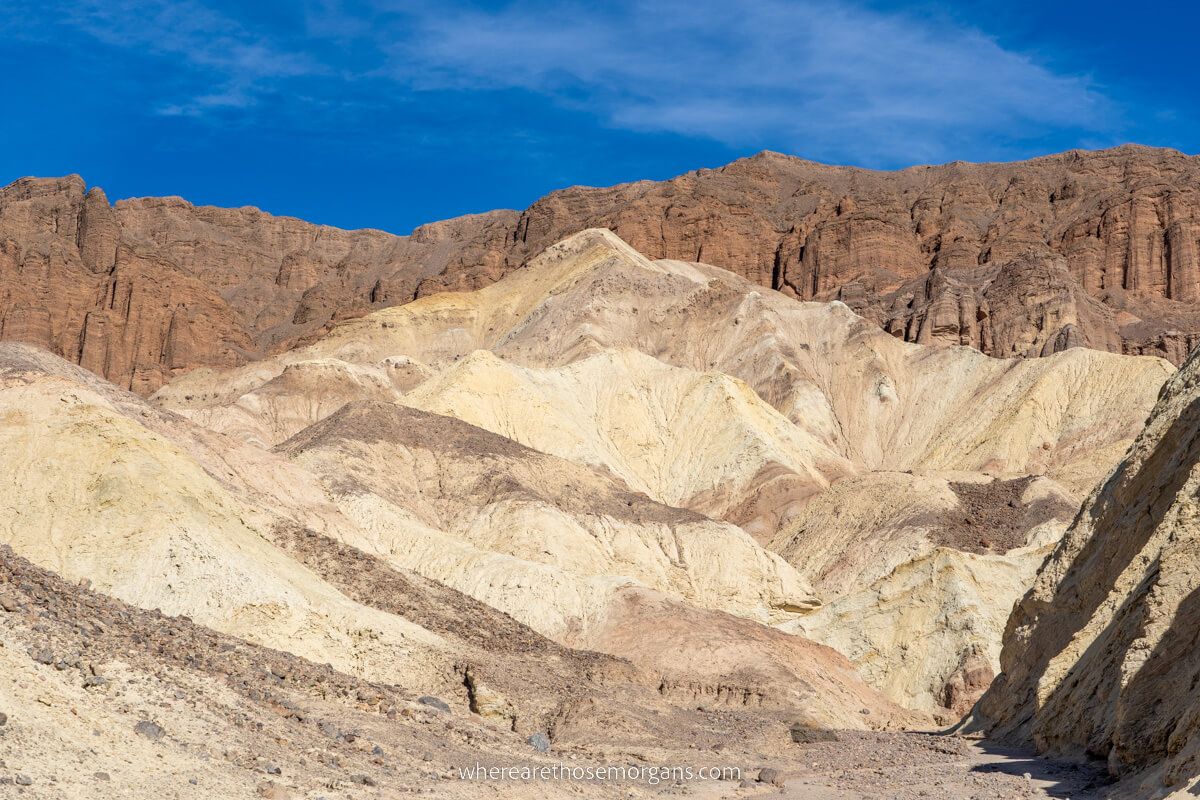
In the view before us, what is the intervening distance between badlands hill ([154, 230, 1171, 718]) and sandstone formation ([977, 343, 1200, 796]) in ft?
58.3

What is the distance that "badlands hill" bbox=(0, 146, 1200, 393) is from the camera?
4665 inches

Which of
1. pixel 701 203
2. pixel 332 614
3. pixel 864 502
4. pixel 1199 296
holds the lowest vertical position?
pixel 332 614

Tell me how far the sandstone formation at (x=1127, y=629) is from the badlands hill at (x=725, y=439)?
17.8m

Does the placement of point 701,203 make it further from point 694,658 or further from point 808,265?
point 694,658

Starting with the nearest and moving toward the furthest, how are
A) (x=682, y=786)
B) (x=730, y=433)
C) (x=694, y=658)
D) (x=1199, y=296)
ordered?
(x=682, y=786), (x=694, y=658), (x=730, y=433), (x=1199, y=296)

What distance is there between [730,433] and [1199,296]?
71.6 m

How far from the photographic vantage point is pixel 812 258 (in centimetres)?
14675

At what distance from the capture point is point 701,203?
504 feet

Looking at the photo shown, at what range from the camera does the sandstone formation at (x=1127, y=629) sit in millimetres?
18281

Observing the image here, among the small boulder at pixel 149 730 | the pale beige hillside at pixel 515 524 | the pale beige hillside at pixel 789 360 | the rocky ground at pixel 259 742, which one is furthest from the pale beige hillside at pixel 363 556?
the pale beige hillside at pixel 789 360

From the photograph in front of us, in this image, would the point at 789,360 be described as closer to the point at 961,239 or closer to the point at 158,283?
the point at 961,239

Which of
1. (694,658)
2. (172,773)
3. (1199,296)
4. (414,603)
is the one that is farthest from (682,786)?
(1199,296)

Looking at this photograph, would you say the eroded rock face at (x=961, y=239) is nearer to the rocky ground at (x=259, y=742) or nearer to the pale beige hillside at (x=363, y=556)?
the pale beige hillside at (x=363, y=556)

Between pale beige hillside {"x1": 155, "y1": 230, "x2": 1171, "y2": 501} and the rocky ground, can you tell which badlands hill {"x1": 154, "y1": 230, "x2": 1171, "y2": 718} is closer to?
pale beige hillside {"x1": 155, "y1": 230, "x2": 1171, "y2": 501}
